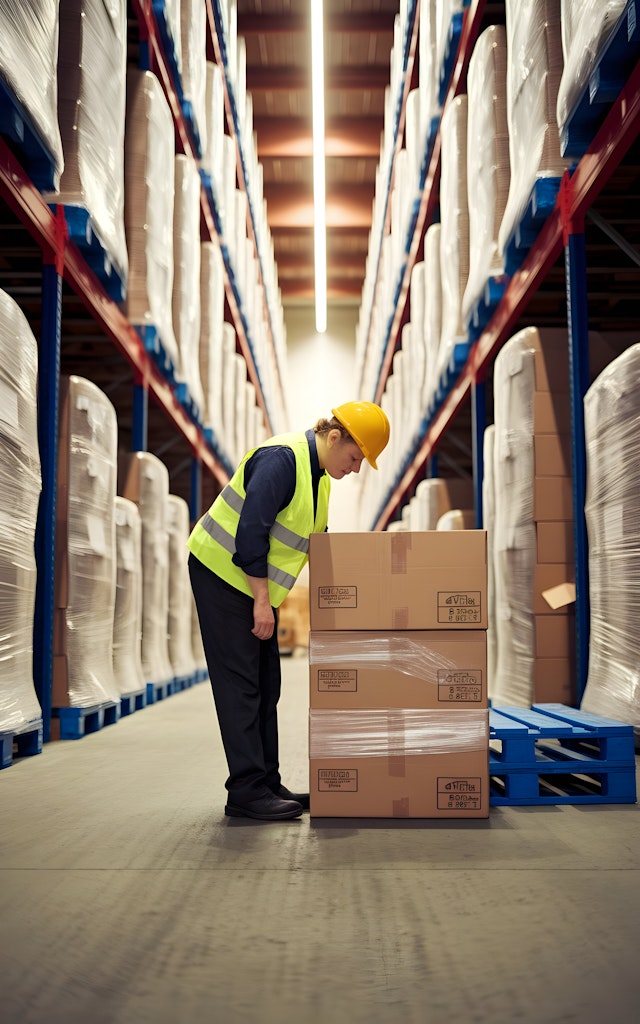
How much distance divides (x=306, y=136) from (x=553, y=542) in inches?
471

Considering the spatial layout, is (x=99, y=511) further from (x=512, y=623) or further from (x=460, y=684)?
(x=460, y=684)

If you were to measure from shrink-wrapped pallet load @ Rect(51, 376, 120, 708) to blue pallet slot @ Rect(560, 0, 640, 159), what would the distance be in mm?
2618

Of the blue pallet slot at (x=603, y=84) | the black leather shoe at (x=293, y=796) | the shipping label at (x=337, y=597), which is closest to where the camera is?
the shipping label at (x=337, y=597)

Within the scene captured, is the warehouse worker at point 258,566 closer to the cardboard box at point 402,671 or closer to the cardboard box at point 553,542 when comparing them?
the cardboard box at point 402,671

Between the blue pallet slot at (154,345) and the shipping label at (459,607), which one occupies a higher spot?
the blue pallet slot at (154,345)

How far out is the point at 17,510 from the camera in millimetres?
3695

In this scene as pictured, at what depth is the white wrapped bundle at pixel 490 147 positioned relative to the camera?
18.3 feet

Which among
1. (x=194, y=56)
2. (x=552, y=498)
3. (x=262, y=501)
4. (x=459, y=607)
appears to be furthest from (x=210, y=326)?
(x=459, y=607)

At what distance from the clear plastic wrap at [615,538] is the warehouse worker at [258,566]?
132 cm

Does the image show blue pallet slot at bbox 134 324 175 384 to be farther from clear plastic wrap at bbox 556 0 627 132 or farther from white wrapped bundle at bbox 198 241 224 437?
clear plastic wrap at bbox 556 0 627 132

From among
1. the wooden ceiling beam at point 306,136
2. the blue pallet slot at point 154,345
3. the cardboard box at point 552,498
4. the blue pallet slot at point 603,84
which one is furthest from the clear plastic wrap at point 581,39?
the wooden ceiling beam at point 306,136

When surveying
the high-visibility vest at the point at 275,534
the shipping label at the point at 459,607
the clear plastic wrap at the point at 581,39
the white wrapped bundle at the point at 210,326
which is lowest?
the shipping label at the point at 459,607

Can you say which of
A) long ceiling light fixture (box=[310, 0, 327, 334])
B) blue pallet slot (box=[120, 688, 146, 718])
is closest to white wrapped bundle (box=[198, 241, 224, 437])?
long ceiling light fixture (box=[310, 0, 327, 334])

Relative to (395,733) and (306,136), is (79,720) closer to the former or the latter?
(395,733)
